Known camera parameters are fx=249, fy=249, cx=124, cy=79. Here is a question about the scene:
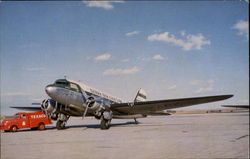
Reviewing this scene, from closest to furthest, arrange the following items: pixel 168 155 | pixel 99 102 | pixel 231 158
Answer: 1. pixel 231 158
2. pixel 168 155
3. pixel 99 102

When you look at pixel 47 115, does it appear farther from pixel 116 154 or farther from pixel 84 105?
pixel 116 154

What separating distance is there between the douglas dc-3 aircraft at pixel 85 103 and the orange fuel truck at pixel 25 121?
819 millimetres

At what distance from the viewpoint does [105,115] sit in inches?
739

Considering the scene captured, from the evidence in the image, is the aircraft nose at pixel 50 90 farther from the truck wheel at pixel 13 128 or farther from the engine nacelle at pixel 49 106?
the truck wheel at pixel 13 128

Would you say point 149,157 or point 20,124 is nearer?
point 149,157

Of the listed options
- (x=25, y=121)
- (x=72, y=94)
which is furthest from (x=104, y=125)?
(x=25, y=121)

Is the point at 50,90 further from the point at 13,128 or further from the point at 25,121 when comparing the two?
the point at 13,128

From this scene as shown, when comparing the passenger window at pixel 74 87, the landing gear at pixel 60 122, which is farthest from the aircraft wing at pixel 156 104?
the landing gear at pixel 60 122

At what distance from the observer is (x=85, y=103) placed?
61.5 feet

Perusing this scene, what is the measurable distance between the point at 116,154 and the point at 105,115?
1106 cm

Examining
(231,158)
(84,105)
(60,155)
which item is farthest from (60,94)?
(231,158)

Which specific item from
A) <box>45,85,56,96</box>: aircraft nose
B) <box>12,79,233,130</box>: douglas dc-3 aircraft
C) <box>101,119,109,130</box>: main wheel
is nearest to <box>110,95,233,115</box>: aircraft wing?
<box>12,79,233,130</box>: douglas dc-3 aircraft

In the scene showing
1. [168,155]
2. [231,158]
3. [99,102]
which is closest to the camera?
[231,158]

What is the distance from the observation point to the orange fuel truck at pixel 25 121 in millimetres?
18747
